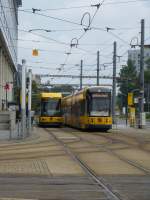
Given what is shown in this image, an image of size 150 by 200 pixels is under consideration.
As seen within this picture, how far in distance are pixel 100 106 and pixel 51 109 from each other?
50.4ft

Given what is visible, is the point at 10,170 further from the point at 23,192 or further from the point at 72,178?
the point at 23,192

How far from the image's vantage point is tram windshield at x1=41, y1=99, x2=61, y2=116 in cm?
5912

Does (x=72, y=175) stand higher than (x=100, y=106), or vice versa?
(x=100, y=106)

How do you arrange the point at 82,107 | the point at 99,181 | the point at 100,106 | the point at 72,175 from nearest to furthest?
the point at 99,181 < the point at 72,175 < the point at 100,106 < the point at 82,107

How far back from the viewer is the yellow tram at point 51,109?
59125 mm

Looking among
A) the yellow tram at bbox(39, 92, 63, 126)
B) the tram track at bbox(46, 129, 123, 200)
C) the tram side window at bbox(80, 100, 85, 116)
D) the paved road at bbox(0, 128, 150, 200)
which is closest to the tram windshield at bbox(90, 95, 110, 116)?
the tram side window at bbox(80, 100, 85, 116)

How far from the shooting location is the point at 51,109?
59.5 m

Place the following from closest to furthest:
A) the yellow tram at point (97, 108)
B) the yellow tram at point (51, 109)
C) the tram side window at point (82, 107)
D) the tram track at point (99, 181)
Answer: the tram track at point (99, 181) → the yellow tram at point (97, 108) → the tram side window at point (82, 107) → the yellow tram at point (51, 109)

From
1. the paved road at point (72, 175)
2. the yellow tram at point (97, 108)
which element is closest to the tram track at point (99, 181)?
the paved road at point (72, 175)

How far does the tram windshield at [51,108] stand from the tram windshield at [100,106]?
14713 mm

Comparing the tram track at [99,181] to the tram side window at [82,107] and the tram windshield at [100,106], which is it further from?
the tram side window at [82,107]

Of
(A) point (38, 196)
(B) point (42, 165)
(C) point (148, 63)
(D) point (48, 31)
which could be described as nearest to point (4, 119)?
(D) point (48, 31)

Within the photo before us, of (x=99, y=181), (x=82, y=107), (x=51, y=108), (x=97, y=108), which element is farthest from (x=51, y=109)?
(x=99, y=181)

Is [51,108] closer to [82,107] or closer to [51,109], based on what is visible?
[51,109]
